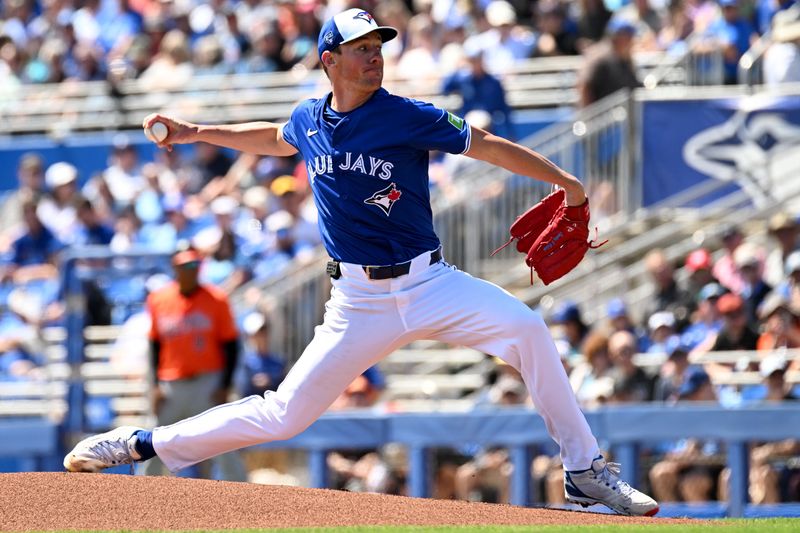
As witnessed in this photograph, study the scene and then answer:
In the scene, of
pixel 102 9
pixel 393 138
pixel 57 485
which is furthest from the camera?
pixel 102 9

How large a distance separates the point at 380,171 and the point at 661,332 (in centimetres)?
545

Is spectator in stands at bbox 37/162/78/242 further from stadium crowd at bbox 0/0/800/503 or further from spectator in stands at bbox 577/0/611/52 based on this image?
spectator in stands at bbox 577/0/611/52

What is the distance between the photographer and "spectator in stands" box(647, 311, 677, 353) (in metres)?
11.6

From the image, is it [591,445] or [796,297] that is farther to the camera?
[796,297]

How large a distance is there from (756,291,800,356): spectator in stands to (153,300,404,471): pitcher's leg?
495 cm

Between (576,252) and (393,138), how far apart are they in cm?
105

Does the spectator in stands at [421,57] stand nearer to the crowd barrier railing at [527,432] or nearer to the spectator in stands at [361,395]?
the spectator in stands at [361,395]

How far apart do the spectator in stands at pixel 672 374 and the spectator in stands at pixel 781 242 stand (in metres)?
1.21

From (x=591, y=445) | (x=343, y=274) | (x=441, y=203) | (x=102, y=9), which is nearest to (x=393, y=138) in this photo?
(x=343, y=274)

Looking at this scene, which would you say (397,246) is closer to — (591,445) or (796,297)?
(591,445)

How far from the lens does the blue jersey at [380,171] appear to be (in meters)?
6.68

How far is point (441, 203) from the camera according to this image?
13414 mm

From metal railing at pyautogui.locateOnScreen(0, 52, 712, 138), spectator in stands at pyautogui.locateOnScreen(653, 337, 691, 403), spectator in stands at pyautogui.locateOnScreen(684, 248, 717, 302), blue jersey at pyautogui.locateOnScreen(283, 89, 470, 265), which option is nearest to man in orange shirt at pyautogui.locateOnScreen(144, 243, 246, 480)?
spectator in stands at pyautogui.locateOnScreen(653, 337, 691, 403)

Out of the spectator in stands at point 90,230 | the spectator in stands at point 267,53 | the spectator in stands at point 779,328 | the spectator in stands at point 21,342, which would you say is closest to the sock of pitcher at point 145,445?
the spectator in stands at point 779,328
